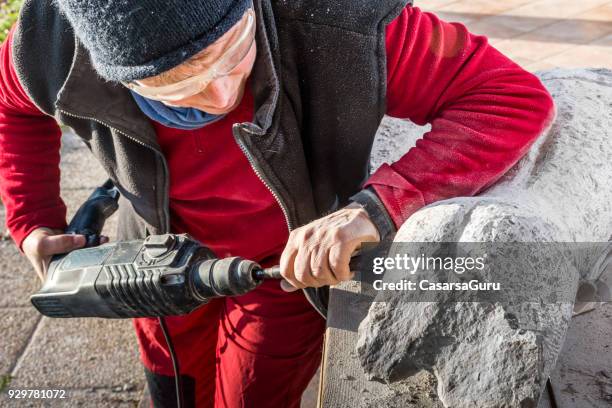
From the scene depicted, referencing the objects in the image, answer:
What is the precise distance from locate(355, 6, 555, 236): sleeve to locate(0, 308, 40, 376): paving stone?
6.94 ft

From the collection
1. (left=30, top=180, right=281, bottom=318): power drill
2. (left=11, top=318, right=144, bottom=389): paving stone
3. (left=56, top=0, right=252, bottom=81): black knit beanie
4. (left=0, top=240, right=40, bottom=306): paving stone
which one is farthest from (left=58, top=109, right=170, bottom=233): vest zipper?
(left=0, top=240, right=40, bottom=306): paving stone

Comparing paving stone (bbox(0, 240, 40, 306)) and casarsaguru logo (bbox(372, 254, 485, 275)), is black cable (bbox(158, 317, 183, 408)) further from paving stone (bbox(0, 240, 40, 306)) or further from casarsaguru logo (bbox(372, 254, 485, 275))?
paving stone (bbox(0, 240, 40, 306))

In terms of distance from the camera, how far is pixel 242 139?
165 centimetres

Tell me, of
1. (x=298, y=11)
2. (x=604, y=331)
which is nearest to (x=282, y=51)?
(x=298, y=11)

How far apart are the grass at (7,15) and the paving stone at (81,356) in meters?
2.88

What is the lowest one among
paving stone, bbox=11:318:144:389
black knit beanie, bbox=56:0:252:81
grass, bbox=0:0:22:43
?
paving stone, bbox=11:318:144:389

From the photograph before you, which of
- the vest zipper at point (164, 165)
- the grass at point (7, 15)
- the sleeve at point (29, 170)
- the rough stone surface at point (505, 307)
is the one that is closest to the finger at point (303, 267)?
the rough stone surface at point (505, 307)

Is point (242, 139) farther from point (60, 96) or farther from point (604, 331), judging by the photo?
point (604, 331)

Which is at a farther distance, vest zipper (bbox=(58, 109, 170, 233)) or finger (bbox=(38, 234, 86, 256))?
finger (bbox=(38, 234, 86, 256))

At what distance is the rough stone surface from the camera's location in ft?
4.12

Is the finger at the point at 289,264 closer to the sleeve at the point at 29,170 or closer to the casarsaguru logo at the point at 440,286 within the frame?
the casarsaguru logo at the point at 440,286

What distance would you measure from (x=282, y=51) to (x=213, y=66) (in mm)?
224

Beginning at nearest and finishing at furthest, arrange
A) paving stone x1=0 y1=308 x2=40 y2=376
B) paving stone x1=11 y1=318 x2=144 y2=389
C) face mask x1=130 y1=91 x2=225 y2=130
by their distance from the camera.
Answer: face mask x1=130 y1=91 x2=225 y2=130, paving stone x1=11 y1=318 x2=144 y2=389, paving stone x1=0 y1=308 x2=40 y2=376

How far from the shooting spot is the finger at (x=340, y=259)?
1466mm
